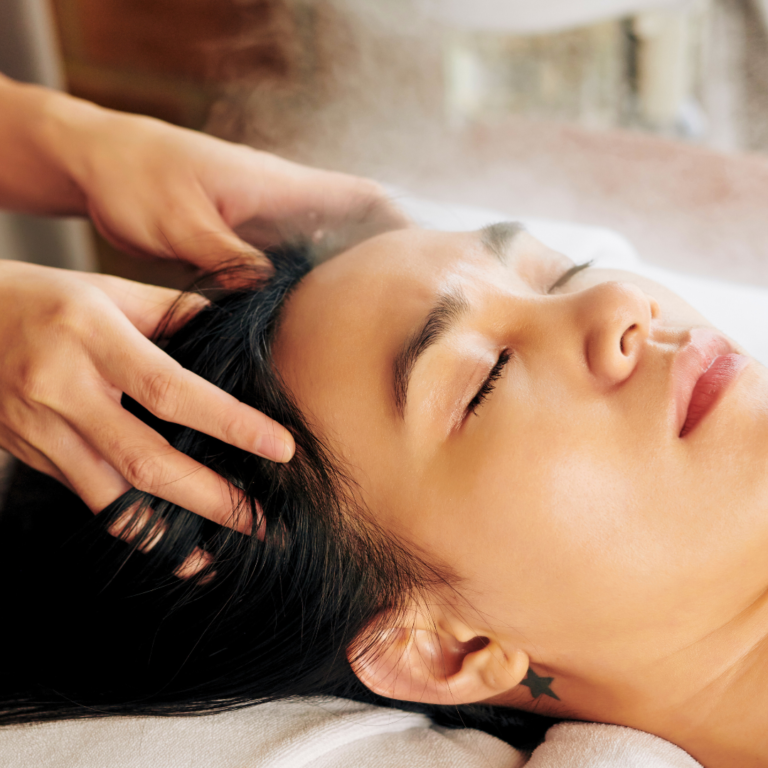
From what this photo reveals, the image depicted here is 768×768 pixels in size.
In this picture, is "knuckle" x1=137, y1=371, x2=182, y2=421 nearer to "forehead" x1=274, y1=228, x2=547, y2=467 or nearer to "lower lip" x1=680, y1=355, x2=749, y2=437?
"forehead" x1=274, y1=228, x2=547, y2=467

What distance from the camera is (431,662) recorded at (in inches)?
32.4

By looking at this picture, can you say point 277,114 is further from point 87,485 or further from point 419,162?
point 87,485

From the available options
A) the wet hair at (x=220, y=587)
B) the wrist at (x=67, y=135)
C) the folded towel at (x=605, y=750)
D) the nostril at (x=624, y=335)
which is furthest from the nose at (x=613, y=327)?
the wrist at (x=67, y=135)

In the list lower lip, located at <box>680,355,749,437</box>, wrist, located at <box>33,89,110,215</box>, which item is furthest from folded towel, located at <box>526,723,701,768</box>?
wrist, located at <box>33,89,110,215</box>

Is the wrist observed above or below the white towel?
above

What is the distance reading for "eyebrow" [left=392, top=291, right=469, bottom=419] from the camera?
0.73 metres

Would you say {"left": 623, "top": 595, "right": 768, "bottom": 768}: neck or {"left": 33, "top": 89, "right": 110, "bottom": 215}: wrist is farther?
{"left": 33, "top": 89, "right": 110, "bottom": 215}: wrist

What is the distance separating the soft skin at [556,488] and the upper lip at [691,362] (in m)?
0.01

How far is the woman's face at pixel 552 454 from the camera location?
0.69 metres

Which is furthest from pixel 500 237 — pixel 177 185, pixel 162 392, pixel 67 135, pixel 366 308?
pixel 67 135

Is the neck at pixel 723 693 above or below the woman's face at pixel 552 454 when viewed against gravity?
below

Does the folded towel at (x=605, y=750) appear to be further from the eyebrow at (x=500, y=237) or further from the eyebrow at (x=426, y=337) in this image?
the eyebrow at (x=500, y=237)

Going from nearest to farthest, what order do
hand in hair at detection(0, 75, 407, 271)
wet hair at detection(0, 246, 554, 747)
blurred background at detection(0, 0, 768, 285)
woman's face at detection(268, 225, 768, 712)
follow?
woman's face at detection(268, 225, 768, 712) → wet hair at detection(0, 246, 554, 747) → hand in hair at detection(0, 75, 407, 271) → blurred background at detection(0, 0, 768, 285)

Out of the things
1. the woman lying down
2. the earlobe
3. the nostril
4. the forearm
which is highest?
the forearm
